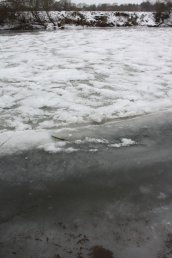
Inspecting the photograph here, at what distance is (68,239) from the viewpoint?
91.6 inches

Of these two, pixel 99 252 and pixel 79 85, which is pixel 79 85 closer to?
pixel 79 85

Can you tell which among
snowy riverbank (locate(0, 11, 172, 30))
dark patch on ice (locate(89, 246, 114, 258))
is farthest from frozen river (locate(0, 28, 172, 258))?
snowy riverbank (locate(0, 11, 172, 30))

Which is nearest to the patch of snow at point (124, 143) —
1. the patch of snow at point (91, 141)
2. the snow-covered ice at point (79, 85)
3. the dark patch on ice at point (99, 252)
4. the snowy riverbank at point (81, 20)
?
the patch of snow at point (91, 141)

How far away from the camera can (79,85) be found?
6.16 meters

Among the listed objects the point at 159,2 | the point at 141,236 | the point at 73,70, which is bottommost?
the point at 141,236

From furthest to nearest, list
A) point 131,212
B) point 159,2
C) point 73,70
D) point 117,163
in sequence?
point 159,2, point 73,70, point 117,163, point 131,212

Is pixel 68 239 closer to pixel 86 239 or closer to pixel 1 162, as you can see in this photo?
pixel 86 239

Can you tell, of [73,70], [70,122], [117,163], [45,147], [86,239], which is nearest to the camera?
[86,239]

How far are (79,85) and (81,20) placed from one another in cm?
1551

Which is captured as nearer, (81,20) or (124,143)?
(124,143)

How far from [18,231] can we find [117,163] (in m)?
1.38

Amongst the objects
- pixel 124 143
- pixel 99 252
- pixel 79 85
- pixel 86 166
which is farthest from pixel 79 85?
pixel 99 252

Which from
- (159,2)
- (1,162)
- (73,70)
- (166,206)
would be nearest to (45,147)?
(1,162)

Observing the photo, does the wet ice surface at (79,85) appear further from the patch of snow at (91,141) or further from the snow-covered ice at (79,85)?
the patch of snow at (91,141)
